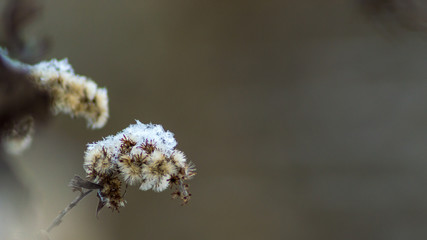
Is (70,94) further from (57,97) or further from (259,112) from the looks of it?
(259,112)

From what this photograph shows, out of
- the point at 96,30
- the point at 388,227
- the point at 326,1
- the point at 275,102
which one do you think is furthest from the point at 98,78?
the point at 388,227

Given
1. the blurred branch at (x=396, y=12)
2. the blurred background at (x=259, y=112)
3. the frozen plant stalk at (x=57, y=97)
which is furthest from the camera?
the blurred background at (x=259, y=112)

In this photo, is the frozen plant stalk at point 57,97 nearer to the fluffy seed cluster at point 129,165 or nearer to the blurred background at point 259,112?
the fluffy seed cluster at point 129,165

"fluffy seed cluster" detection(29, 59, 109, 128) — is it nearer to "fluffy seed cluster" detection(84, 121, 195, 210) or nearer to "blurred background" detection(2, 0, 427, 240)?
"fluffy seed cluster" detection(84, 121, 195, 210)

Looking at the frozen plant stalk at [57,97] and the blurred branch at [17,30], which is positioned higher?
the blurred branch at [17,30]

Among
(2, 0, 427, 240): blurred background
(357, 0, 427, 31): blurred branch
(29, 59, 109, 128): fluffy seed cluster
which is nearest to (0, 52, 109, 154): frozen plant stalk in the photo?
(29, 59, 109, 128): fluffy seed cluster

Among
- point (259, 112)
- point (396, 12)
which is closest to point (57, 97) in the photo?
point (396, 12)

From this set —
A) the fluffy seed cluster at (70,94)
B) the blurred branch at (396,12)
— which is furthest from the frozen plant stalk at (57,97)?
the blurred branch at (396,12)
